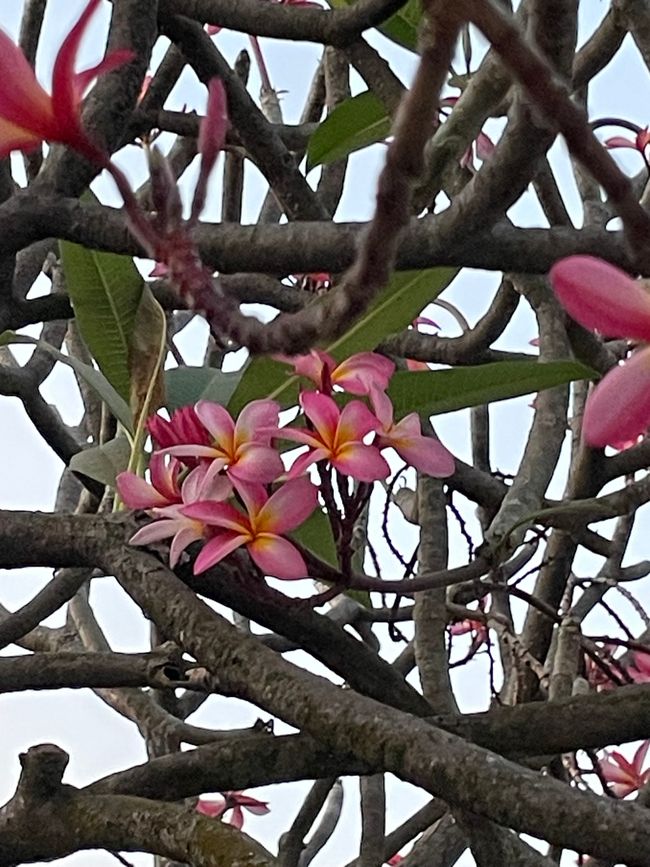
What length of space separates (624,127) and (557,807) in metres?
0.75

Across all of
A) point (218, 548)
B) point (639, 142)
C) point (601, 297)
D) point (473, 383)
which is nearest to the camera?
point (601, 297)

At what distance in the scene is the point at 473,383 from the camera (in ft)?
2.16

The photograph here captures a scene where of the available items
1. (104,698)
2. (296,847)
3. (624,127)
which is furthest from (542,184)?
(104,698)

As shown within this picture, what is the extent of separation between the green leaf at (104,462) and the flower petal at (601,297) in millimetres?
473

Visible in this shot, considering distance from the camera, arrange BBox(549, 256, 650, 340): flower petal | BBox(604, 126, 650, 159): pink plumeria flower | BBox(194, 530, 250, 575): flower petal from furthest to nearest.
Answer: BBox(604, 126, 650, 159): pink plumeria flower, BBox(194, 530, 250, 575): flower petal, BBox(549, 256, 650, 340): flower petal

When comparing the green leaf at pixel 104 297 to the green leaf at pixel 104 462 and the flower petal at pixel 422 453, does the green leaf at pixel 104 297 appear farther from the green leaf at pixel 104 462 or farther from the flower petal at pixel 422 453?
the flower petal at pixel 422 453

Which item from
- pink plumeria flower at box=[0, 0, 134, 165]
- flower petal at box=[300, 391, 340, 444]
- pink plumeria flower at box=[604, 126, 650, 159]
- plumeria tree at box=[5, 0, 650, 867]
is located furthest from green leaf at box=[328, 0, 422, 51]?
pink plumeria flower at box=[0, 0, 134, 165]

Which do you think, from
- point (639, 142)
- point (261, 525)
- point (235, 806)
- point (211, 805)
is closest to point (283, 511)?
point (261, 525)

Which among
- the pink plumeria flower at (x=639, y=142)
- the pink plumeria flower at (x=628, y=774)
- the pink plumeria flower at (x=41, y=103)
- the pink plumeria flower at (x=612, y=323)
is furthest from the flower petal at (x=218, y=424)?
the pink plumeria flower at (x=628, y=774)

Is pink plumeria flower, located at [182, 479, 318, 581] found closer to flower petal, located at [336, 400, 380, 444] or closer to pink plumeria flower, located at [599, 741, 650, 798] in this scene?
flower petal, located at [336, 400, 380, 444]

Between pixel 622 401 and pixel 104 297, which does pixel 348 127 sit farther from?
pixel 622 401

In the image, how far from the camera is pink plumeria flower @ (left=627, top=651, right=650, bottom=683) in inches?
36.4

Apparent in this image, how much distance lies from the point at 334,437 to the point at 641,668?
483 millimetres

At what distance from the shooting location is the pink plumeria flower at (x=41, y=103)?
0.32 m
